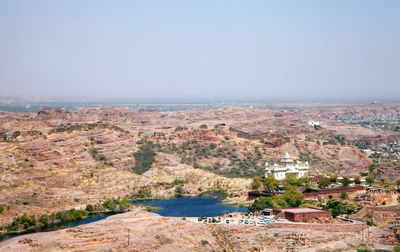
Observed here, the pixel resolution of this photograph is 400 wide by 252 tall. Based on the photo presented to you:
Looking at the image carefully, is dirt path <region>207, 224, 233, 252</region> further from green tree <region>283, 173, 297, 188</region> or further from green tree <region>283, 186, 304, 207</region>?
green tree <region>283, 173, 297, 188</region>

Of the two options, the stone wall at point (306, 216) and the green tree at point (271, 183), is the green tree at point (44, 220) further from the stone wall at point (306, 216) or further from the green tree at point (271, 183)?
the green tree at point (271, 183)

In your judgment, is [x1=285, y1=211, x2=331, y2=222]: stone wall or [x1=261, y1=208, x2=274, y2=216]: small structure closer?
[x1=285, y1=211, x2=331, y2=222]: stone wall

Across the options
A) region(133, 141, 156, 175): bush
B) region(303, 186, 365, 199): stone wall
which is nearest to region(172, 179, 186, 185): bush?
region(133, 141, 156, 175): bush

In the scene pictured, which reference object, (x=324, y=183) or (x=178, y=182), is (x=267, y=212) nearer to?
(x=324, y=183)

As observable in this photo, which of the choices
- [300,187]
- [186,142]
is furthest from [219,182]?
[186,142]

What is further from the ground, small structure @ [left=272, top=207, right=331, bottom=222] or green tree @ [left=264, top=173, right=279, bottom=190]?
small structure @ [left=272, top=207, right=331, bottom=222]

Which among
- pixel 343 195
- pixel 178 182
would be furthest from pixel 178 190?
pixel 343 195

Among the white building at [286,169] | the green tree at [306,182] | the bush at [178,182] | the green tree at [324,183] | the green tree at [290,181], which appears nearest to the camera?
the green tree at [324,183]

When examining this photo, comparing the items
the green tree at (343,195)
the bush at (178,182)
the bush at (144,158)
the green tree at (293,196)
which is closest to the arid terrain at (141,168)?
the bush at (144,158)

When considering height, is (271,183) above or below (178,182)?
above
